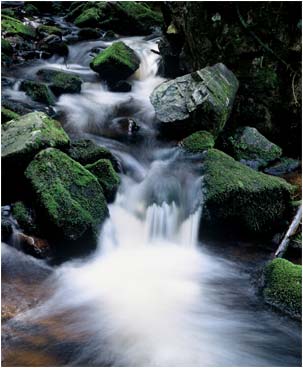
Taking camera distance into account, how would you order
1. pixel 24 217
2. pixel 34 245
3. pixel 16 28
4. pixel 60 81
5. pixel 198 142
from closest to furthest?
pixel 34 245 < pixel 24 217 < pixel 198 142 < pixel 60 81 < pixel 16 28

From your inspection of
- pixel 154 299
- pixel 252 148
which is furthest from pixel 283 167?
pixel 154 299

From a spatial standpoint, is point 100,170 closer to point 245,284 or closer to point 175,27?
point 245,284

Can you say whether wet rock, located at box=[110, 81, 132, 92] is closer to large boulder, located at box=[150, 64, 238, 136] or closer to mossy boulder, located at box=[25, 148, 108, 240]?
large boulder, located at box=[150, 64, 238, 136]

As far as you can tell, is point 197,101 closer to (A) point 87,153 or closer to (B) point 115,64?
(A) point 87,153

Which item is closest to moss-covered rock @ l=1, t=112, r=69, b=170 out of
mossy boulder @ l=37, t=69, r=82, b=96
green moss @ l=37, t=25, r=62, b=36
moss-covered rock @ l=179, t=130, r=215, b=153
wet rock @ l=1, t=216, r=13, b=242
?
wet rock @ l=1, t=216, r=13, b=242

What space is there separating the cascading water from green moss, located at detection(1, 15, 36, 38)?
7677 mm

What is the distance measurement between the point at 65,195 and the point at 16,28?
9.97m

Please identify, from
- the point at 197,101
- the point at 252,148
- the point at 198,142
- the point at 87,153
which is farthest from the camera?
the point at 252,148

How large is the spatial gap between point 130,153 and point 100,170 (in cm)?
152

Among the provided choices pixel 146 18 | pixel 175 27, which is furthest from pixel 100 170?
pixel 146 18

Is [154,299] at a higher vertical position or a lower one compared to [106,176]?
lower

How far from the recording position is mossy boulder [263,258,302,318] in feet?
15.3

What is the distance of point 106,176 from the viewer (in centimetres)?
648

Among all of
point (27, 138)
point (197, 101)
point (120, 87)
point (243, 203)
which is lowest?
point (243, 203)
